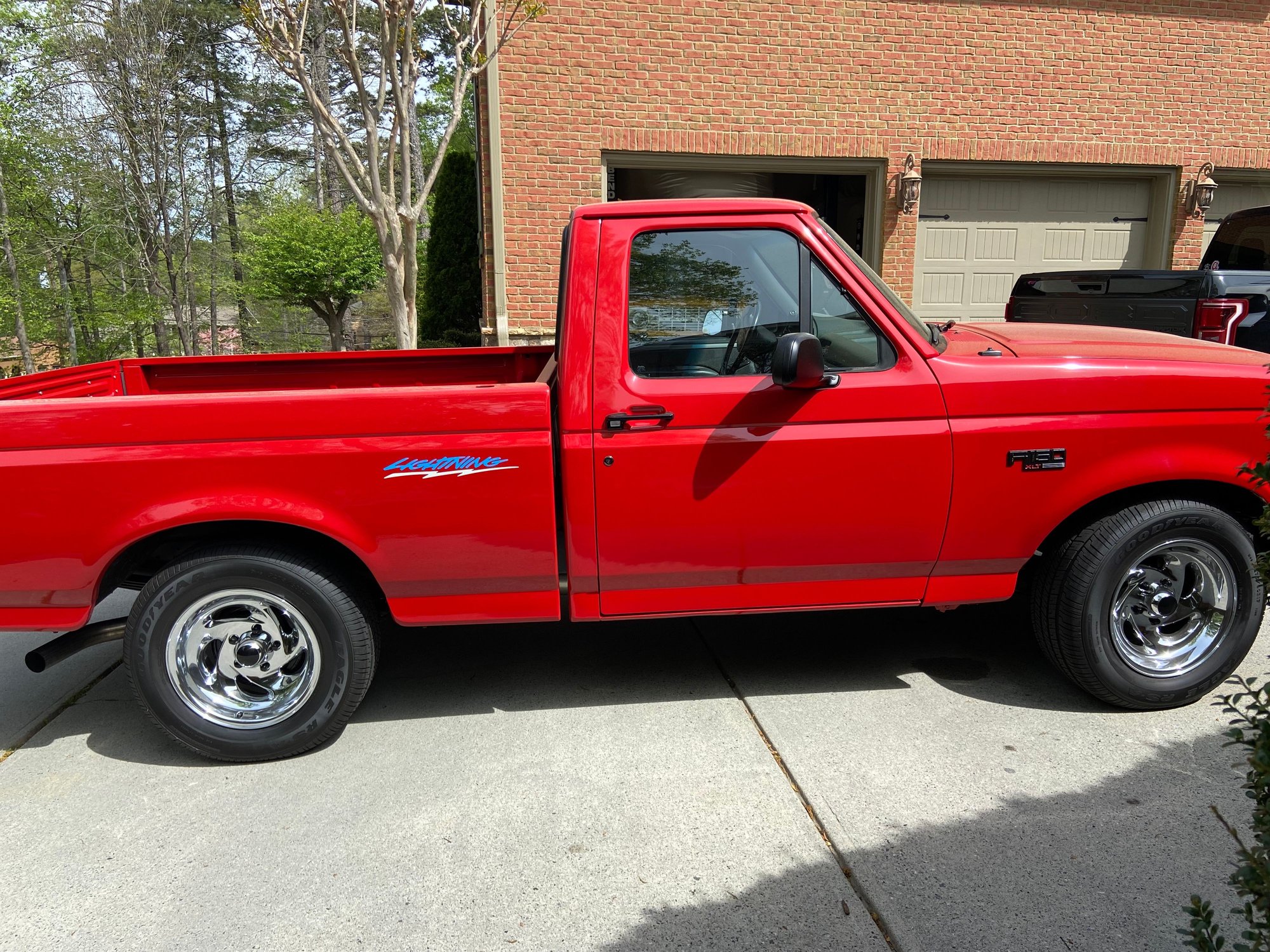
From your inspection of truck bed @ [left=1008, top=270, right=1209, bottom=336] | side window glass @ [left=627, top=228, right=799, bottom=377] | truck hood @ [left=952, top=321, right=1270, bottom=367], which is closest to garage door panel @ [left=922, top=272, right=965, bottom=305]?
truck bed @ [left=1008, top=270, right=1209, bottom=336]

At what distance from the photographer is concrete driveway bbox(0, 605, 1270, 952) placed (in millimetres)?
2373

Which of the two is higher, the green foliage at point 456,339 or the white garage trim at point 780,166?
the white garage trim at point 780,166

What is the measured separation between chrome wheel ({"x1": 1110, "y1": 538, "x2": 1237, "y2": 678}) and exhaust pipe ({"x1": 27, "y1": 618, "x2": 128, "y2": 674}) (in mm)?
3866

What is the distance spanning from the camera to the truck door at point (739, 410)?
3.14 m

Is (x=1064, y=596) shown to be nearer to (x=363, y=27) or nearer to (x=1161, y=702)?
(x=1161, y=702)

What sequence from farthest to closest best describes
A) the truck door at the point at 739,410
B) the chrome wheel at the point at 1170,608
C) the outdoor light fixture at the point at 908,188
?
Result: the outdoor light fixture at the point at 908,188, the chrome wheel at the point at 1170,608, the truck door at the point at 739,410

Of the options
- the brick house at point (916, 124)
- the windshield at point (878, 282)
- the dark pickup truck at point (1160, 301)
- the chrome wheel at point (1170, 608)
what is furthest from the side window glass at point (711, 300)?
the brick house at point (916, 124)

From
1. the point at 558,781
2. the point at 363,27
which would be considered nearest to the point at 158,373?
the point at 558,781

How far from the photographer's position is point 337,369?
4.62 meters

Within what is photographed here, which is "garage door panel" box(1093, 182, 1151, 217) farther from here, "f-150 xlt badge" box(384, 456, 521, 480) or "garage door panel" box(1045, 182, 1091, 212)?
"f-150 xlt badge" box(384, 456, 521, 480)

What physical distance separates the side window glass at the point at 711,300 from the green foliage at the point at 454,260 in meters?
11.2

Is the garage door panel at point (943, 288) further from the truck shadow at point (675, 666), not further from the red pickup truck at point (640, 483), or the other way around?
the red pickup truck at point (640, 483)

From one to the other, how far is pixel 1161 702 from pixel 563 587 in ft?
8.02

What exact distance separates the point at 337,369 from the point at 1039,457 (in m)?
3.47
